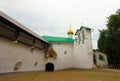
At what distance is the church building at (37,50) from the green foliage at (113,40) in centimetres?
708

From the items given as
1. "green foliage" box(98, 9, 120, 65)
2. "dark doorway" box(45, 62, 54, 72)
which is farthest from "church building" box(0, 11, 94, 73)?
"green foliage" box(98, 9, 120, 65)

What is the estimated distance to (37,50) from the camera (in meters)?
18.8

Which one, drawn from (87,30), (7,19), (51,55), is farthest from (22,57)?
(87,30)

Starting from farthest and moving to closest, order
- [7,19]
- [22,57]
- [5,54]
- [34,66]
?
1. [34,66]
2. [22,57]
3. [5,54]
4. [7,19]

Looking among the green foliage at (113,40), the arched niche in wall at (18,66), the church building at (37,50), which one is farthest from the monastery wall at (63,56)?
the green foliage at (113,40)

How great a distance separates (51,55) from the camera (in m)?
22.5

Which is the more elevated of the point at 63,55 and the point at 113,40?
the point at 113,40

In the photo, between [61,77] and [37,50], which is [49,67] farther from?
[61,77]

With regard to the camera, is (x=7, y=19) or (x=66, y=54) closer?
(x=7, y=19)

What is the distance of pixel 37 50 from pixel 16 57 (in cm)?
557

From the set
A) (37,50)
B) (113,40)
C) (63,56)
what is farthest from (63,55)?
(113,40)

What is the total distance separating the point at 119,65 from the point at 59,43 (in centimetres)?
1217

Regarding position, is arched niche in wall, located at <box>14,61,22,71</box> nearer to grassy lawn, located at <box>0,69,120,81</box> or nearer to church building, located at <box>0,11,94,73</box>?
Answer: church building, located at <box>0,11,94,73</box>

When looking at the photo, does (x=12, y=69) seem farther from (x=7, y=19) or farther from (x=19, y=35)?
(x=7, y=19)
